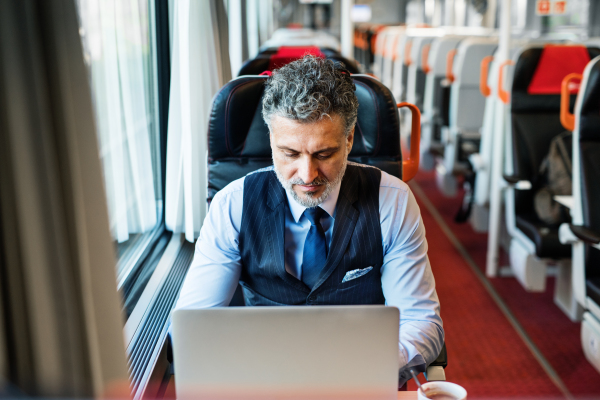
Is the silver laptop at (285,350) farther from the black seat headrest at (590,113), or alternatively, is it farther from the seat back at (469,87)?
the seat back at (469,87)

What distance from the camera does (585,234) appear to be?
2.07 metres

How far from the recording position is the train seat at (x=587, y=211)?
2.05m

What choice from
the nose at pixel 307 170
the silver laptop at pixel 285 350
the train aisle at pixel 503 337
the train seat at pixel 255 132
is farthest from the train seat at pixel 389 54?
the silver laptop at pixel 285 350

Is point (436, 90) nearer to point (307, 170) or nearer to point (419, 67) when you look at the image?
point (419, 67)

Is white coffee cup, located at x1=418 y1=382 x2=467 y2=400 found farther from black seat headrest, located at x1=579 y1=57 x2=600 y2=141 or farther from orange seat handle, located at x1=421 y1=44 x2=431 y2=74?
orange seat handle, located at x1=421 y1=44 x2=431 y2=74

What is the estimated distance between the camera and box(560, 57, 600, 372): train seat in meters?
2.05

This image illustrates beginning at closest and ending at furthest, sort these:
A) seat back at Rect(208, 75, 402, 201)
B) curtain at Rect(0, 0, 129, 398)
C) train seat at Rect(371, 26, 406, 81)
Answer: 1. curtain at Rect(0, 0, 129, 398)
2. seat back at Rect(208, 75, 402, 201)
3. train seat at Rect(371, 26, 406, 81)

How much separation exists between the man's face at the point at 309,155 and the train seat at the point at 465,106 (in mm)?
3165

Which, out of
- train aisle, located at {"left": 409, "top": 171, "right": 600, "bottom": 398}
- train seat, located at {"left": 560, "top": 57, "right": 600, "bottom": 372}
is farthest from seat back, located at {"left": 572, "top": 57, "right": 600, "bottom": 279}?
train aisle, located at {"left": 409, "top": 171, "right": 600, "bottom": 398}

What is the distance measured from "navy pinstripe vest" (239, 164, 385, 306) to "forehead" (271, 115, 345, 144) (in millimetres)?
187

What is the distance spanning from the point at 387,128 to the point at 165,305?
931mm

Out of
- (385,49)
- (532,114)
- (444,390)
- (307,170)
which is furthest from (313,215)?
(385,49)

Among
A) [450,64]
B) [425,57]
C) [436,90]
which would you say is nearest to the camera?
[450,64]

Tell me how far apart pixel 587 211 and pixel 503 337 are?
2.83 ft
